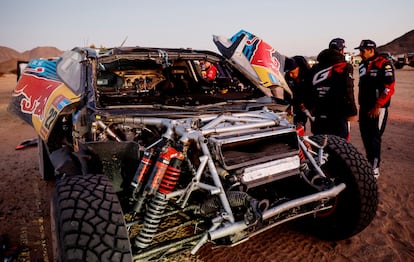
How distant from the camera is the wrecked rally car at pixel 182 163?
2.21m

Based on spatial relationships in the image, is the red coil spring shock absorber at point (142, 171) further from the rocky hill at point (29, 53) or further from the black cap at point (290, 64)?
the rocky hill at point (29, 53)

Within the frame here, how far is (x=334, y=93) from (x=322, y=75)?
1.04 feet

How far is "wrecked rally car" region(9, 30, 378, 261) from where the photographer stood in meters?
2.21

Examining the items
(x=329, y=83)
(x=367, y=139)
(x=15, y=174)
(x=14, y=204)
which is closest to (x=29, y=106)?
(x=14, y=204)

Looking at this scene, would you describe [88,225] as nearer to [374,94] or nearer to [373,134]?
[373,134]

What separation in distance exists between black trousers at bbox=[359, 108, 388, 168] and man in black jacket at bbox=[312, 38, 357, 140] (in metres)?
0.54

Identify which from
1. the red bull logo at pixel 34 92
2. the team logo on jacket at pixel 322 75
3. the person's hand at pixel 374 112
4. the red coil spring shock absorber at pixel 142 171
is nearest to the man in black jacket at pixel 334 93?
the team logo on jacket at pixel 322 75

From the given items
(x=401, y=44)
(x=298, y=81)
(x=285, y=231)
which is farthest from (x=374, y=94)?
(x=401, y=44)

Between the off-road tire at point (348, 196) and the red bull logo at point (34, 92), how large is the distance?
2778mm

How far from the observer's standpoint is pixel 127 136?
111 inches

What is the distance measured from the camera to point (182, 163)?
2691mm

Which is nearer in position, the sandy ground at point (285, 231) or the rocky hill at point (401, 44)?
the sandy ground at point (285, 231)

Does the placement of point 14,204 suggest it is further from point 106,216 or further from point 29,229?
point 106,216

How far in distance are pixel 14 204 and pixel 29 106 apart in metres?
1.29
